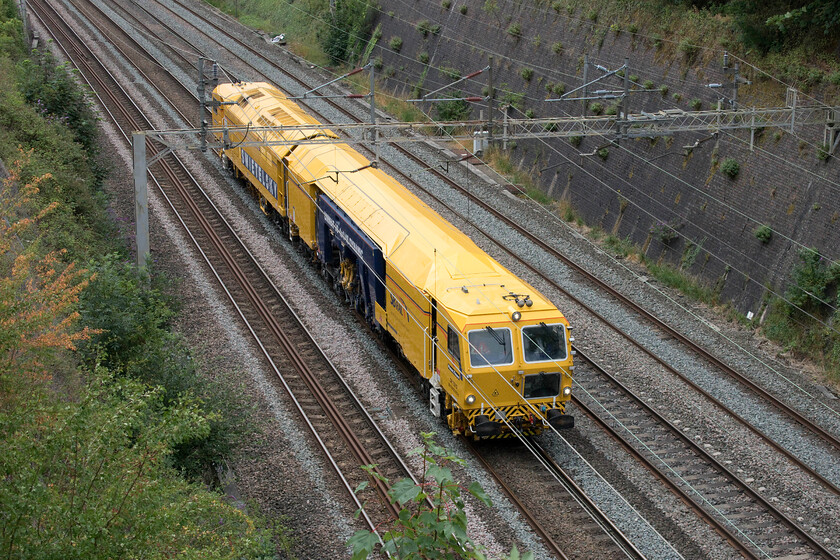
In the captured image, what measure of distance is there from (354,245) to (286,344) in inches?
112

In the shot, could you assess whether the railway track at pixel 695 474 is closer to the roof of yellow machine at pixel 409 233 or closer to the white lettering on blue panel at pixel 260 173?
the roof of yellow machine at pixel 409 233

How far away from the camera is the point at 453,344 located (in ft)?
51.5

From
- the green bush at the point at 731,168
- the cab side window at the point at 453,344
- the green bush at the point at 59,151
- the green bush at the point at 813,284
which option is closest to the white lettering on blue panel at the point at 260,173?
the green bush at the point at 59,151

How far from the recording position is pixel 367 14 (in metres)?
45.6

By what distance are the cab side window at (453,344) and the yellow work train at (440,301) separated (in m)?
0.02

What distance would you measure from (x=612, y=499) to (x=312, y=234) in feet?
40.5

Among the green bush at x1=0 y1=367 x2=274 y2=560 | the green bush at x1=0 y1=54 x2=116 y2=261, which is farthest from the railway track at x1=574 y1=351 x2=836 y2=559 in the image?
the green bush at x1=0 y1=54 x2=116 y2=261

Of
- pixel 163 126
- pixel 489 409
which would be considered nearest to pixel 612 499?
pixel 489 409

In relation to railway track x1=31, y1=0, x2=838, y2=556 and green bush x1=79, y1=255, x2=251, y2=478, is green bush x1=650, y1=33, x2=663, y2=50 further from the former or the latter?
green bush x1=79, y1=255, x2=251, y2=478

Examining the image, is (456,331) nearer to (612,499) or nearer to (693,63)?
(612,499)

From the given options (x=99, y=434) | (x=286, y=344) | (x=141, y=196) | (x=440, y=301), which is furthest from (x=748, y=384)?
(x=141, y=196)

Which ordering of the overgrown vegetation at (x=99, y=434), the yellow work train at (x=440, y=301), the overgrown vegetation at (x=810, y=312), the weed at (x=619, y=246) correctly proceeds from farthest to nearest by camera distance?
1. the weed at (x=619, y=246)
2. the overgrown vegetation at (x=810, y=312)
3. the yellow work train at (x=440, y=301)
4. the overgrown vegetation at (x=99, y=434)

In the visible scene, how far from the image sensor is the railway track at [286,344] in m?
15.9

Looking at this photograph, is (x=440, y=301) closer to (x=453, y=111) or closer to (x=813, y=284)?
(x=813, y=284)
